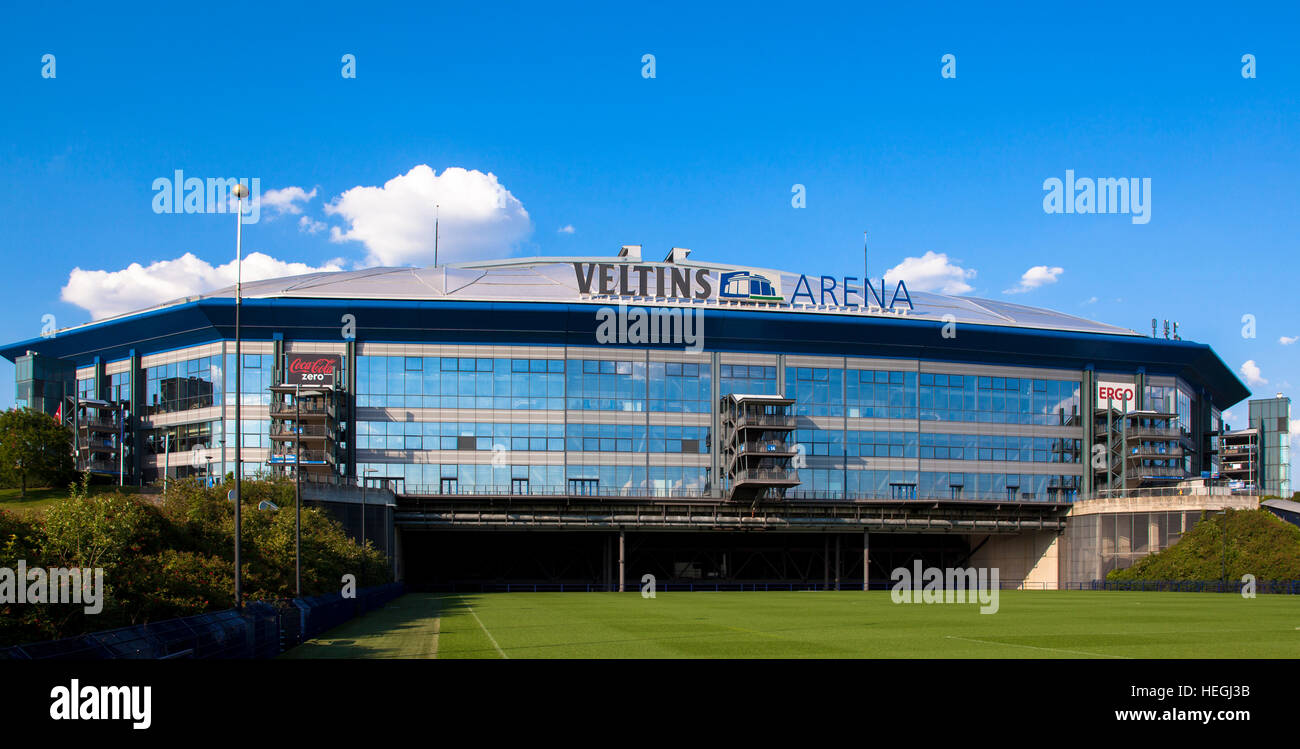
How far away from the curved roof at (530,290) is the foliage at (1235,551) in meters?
23.1

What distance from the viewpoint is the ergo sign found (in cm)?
9469

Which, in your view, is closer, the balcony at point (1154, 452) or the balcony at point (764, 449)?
the balcony at point (764, 449)

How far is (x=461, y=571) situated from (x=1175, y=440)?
6525 cm

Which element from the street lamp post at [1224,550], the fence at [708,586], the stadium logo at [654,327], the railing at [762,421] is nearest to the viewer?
the street lamp post at [1224,550]

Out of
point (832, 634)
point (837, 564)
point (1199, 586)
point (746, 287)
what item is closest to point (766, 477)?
→ point (837, 564)

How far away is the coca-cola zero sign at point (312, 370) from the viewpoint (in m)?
80.9

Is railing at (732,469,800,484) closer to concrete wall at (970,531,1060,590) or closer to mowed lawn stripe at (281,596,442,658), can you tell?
concrete wall at (970,531,1060,590)

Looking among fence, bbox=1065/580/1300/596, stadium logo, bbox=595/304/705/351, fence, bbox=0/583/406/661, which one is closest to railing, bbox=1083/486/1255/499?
fence, bbox=1065/580/1300/596

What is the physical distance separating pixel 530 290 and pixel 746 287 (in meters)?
19.0

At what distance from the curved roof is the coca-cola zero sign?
553 centimetres

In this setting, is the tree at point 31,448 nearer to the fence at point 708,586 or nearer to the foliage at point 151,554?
the fence at point 708,586

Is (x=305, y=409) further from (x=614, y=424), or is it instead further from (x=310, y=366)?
(x=614, y=424)

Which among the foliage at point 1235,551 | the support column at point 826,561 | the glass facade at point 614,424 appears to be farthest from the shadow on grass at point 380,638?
the foliage at point 1235,551

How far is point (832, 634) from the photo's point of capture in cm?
3044
